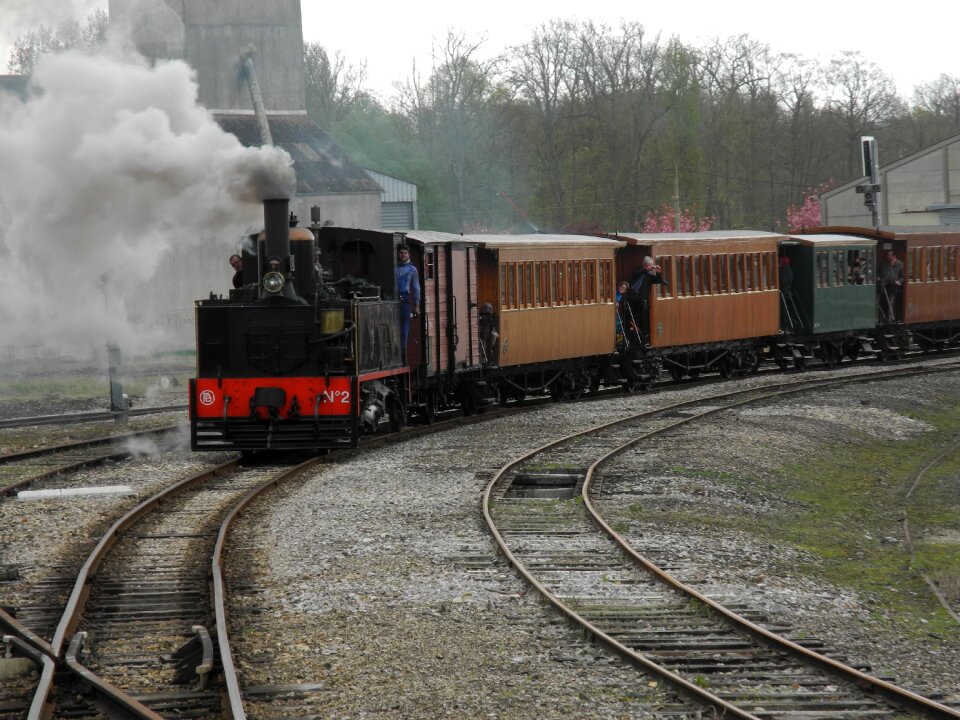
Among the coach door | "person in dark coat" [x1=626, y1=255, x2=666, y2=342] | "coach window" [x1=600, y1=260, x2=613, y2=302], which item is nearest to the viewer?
the coach door

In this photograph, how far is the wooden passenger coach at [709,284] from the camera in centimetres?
2414

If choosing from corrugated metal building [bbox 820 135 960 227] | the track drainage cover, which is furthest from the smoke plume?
corrugated metal building [bbox 820 135 960 227]

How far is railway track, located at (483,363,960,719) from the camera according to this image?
6773 millimetres

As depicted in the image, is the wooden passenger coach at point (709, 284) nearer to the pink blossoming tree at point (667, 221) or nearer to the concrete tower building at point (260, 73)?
the concrete tower building at point (260, 73)

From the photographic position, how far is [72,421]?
21031 millimetres

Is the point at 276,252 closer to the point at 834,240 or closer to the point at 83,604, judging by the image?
the point at 83,604

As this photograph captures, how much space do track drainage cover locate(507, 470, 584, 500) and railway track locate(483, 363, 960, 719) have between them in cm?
2

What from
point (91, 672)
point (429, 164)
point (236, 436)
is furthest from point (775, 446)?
point (429, 164)

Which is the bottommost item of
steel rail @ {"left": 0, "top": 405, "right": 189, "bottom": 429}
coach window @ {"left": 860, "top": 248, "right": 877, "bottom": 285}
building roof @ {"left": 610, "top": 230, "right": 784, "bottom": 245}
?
steel rail @ {"left": 0, "top": 405, "right": 189, "bottom": 429}

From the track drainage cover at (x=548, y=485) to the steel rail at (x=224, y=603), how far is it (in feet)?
8.25

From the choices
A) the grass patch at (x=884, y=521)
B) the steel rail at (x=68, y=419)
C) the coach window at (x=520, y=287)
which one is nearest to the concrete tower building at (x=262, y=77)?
the steel rail at (x=68, y=419)

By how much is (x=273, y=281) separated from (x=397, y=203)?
35.7 metres

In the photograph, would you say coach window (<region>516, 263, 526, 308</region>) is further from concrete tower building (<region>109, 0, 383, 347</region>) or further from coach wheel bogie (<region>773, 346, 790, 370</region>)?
concrete tower building (<region>109, 0, 383, 347</region>)

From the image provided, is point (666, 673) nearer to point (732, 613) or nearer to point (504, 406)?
point (732, 613)
